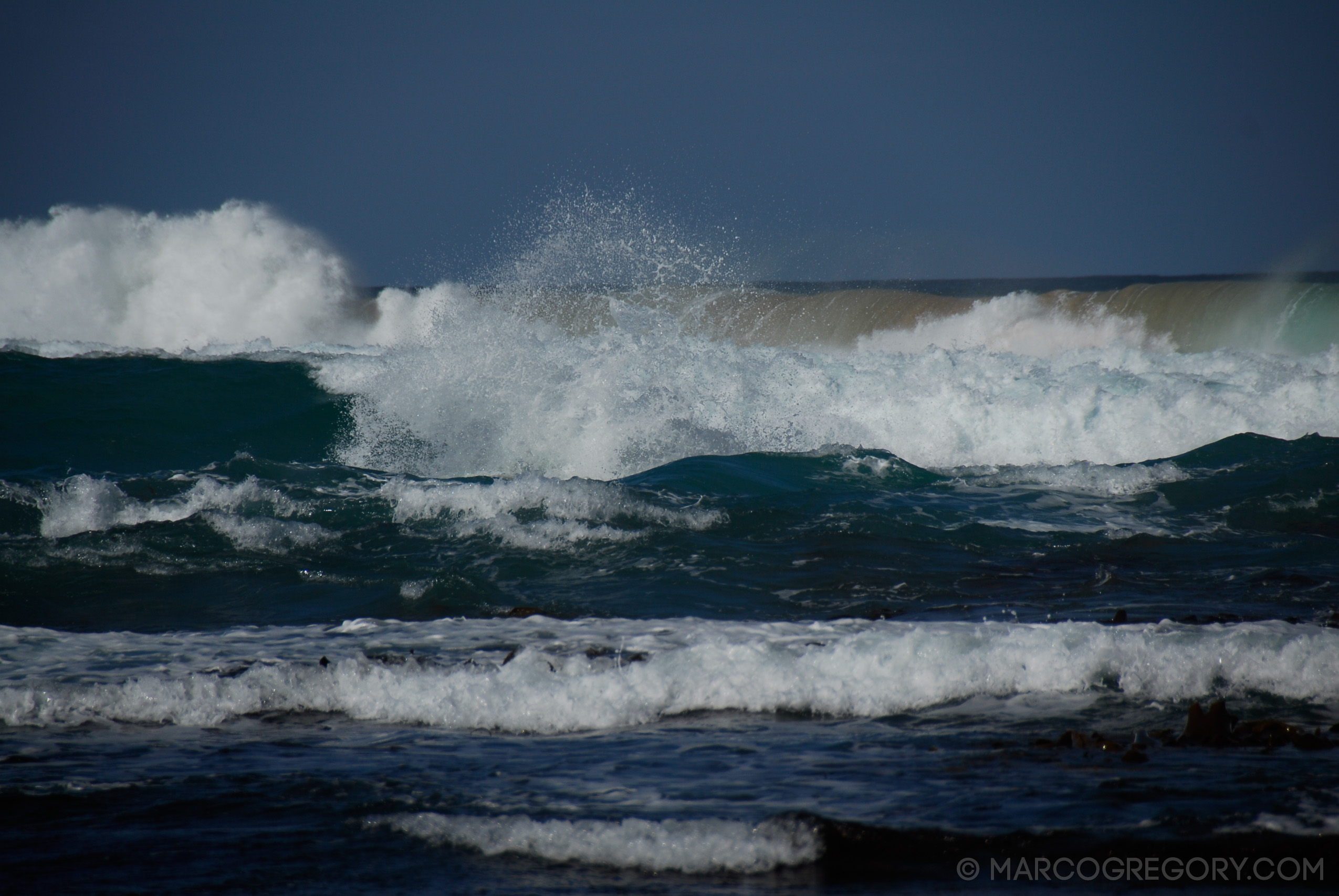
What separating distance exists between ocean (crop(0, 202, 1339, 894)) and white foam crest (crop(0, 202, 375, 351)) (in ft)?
41.7

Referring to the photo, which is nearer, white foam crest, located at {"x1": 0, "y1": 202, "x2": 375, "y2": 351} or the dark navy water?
the dark navy water

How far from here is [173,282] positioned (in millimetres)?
26266

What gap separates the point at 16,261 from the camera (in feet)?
81.4

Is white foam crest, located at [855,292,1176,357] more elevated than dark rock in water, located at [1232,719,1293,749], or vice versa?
white foam crest, located at [855,292,1176,357]

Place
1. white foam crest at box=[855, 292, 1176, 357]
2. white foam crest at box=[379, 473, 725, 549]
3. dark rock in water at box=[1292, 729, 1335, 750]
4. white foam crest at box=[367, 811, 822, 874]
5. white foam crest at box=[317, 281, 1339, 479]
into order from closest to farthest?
white foam crest at box=[367, 811, 822, 874], dark rock in water at box=[1292, 729, 1335, 750], white foam crest at box=[379, 473, 725, 549], white foam crest at box=[317, 281, 1339, 479], white foam crest at box=[855, 292, 1176, 357]

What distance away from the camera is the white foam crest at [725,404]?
34.9ft

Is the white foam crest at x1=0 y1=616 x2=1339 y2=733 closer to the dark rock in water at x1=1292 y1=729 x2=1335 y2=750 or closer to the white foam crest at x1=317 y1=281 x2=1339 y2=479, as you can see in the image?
the dark rock in water at x1=1292 y1=729 x2=1335 y2=750

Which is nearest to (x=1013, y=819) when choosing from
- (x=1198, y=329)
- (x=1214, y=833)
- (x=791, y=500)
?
(x=1214, y=833)

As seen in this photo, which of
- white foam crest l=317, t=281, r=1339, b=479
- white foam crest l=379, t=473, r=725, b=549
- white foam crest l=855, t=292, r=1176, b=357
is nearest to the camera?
white foam crest l=379, t=473, r=725, b=549

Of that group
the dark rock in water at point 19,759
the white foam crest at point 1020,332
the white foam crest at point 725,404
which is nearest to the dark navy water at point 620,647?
the dark rock in water at point 19,759

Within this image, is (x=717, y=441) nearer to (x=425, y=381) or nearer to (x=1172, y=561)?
(x=425, y=381)

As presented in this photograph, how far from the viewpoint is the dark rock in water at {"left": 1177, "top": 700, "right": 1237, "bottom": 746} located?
3068 millimetres

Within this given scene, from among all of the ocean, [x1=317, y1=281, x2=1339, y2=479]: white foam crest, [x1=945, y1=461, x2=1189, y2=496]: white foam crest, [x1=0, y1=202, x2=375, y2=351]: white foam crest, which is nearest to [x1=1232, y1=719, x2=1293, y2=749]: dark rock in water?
the ocean

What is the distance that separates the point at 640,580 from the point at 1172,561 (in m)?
3.42
